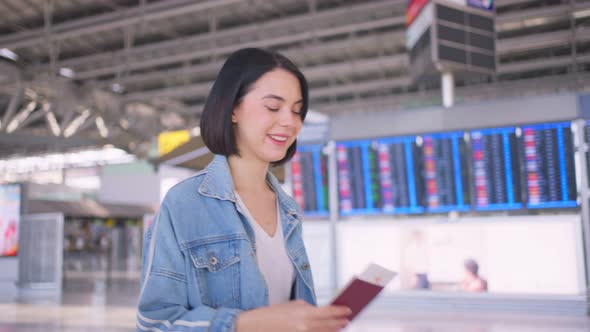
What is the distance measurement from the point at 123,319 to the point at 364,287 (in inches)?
251

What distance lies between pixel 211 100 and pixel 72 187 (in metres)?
26.8

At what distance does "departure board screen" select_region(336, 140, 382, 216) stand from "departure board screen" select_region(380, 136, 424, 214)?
0.08 m

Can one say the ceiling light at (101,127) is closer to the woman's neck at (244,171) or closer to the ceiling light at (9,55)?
the ceiling light at (9,55)

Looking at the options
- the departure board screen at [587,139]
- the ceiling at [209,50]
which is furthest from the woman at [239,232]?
the ceiling at [209,50]

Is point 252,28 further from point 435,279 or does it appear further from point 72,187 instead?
point 72,187

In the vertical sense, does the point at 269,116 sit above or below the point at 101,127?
below

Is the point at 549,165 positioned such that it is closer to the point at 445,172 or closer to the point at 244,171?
the point at 445,172

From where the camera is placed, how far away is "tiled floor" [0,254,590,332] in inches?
204

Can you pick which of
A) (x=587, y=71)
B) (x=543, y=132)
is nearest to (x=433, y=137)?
(x=543, y=132)

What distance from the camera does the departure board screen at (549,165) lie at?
5598 mm

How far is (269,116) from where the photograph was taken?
3.77 feet

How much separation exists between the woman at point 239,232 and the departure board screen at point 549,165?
5069 millimetres

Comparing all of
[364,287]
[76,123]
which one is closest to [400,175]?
[364,287]

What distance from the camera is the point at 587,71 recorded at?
16844 mm
